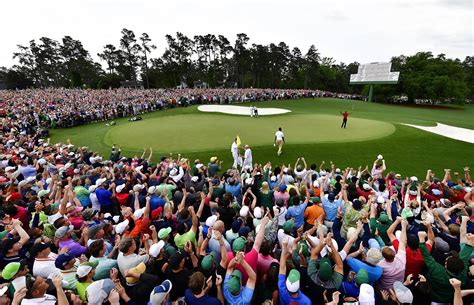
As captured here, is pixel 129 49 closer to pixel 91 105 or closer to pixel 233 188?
pixel 91 105

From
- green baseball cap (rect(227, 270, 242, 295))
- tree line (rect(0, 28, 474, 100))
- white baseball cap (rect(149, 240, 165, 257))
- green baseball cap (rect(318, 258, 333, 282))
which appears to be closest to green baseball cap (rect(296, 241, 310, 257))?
green baseball cap (rect(318, 258, 333, 282))

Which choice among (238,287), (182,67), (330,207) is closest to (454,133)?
(330,207)

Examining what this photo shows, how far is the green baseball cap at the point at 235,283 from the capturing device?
11.7 feet

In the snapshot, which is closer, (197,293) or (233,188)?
(197,293)

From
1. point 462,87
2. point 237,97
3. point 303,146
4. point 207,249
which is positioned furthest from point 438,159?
point 462,87

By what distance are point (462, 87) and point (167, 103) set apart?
6113 cm

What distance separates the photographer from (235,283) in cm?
358

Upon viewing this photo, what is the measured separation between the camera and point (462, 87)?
55.4 meters

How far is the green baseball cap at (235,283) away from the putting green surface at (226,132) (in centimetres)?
1260

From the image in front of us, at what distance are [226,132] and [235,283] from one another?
1603cm

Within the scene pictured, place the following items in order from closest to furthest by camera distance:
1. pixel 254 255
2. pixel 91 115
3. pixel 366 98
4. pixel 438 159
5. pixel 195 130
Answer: pixel 254 255 < pixel 438 159 < pixel 195 130 < pixel 91 115 < pixel 366 98

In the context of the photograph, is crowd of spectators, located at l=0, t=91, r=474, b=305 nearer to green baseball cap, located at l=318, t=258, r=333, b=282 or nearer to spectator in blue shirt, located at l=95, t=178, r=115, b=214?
green baseball cap, located at l=318, t=258, r=333, b=282

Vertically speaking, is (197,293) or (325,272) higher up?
(325,272)

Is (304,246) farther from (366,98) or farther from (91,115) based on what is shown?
(366,98)
